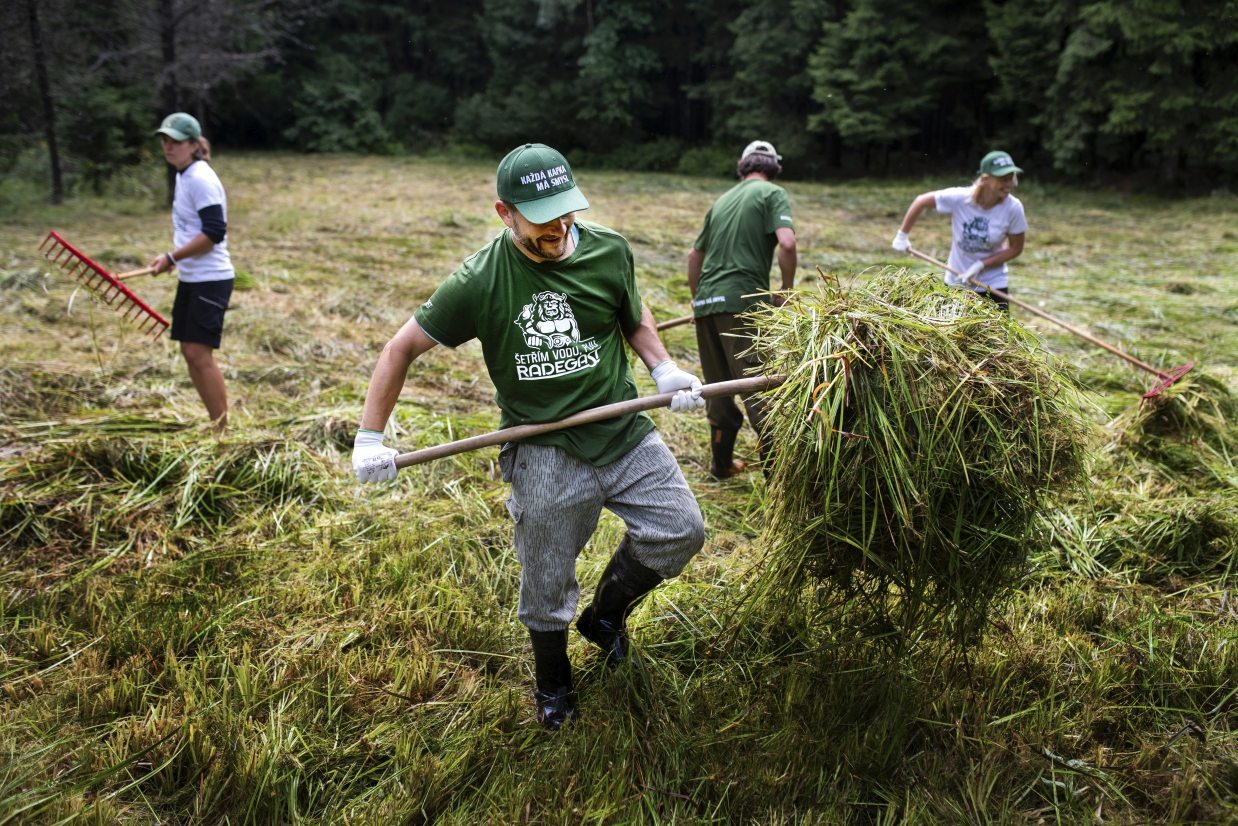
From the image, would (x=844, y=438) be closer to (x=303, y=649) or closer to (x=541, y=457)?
(x=541, y=457)

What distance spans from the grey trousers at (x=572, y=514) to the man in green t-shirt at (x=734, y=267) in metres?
1.65

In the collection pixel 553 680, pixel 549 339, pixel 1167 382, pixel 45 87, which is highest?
pixel 45 87

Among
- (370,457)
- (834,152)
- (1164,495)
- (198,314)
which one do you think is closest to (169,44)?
(198,314)

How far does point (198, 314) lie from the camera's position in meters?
4.74

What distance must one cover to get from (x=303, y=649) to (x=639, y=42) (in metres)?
29.9

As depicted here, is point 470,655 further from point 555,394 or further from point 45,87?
point 45,87

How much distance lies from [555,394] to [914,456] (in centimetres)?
106

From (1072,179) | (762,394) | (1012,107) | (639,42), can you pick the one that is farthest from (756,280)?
(639,42)

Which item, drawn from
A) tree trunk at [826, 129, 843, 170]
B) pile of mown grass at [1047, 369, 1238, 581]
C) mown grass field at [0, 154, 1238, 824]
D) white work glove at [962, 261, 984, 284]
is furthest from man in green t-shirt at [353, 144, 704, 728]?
tree trunk at [826, 129, 843, 170]

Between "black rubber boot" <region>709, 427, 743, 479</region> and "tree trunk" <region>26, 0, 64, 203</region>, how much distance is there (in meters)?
13.4

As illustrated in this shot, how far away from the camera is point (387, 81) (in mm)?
34875

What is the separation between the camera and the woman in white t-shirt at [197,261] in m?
4.71

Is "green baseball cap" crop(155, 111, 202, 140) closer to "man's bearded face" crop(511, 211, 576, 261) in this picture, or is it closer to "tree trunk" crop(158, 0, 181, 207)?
"man's bearded face" crop(511, 211, 576, 261)

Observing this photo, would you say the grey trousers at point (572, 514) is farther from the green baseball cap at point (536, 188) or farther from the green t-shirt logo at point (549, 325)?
the green baseball cap at point (536, 188)
